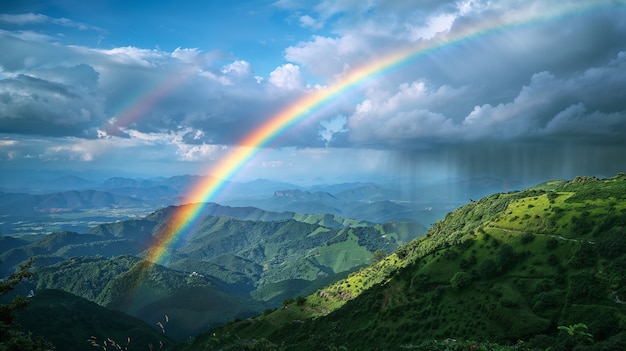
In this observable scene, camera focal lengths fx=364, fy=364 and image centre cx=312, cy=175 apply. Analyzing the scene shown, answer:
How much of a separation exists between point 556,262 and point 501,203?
63404 millimetres

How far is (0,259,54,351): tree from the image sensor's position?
28500 mm

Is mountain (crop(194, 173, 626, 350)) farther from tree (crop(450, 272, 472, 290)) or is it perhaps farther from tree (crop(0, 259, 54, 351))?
tree (crop(0, 259, 54, 351))

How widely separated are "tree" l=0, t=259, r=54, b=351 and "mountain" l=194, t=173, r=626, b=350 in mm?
33568

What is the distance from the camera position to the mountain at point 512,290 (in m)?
68.2

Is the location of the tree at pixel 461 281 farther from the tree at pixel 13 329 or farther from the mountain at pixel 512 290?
the tree at pixel 13 329

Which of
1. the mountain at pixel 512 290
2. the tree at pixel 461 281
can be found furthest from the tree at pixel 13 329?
the tree at pixel 461 281

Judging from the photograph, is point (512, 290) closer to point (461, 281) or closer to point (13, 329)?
point (461, 281)

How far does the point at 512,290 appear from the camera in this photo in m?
84.1

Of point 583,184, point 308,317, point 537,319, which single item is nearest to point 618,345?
point 537,319

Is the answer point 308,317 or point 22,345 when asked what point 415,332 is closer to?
point 308,317

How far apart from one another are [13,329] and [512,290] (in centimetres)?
9018

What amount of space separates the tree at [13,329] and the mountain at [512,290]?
33.6m

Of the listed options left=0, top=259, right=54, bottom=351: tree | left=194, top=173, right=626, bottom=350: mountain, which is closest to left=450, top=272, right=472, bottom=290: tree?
left=194, top=173, right=626, bottom=350: mountain

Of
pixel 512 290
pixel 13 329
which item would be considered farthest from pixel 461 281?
pixel 13 329
